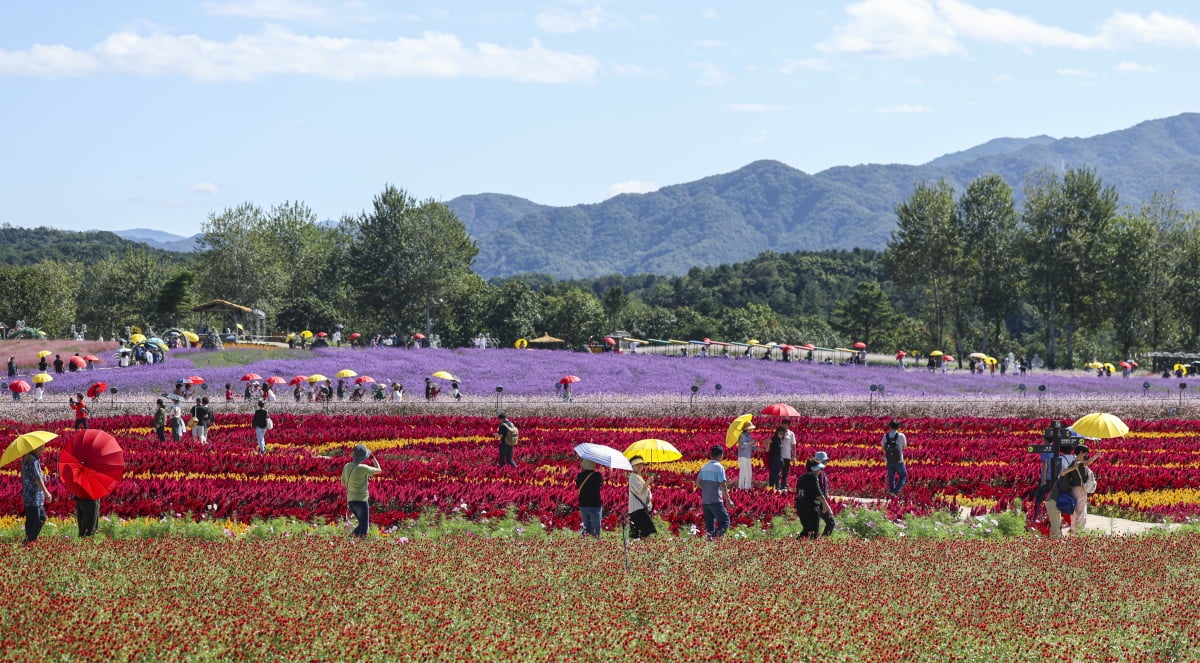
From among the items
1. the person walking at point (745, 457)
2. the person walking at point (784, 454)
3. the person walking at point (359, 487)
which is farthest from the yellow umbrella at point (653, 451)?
the person walking at point (784, 454)

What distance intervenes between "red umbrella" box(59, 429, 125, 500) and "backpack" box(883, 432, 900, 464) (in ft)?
42.6

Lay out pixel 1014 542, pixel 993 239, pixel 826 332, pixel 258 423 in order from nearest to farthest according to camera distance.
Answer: pixel 1014 542 → pixel 258 423 → pixel 993 239 → pixel 826 332

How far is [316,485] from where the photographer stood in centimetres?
1870

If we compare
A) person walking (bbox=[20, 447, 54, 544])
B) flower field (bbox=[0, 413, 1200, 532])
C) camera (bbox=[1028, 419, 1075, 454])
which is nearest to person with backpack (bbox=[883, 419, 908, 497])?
flower field (bbox=[0, 413, 1200, 532])

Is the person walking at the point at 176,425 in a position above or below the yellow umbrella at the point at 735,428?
below

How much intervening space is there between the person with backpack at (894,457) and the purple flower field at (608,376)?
68.0ft

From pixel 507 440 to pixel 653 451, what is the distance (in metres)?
7.72

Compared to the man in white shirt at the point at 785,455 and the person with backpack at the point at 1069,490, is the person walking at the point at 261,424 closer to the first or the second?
the man in white shirt at the point at 785,455

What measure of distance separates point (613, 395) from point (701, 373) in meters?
9.70

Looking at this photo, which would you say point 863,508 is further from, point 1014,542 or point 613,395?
point 613,395

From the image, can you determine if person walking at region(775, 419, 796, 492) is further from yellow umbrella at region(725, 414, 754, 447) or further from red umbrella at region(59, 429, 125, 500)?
red umbrella at region(59, 429, 125, 500)

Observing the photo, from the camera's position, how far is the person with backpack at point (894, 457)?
20797 mm

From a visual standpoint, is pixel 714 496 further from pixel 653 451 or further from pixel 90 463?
pixel 90 463

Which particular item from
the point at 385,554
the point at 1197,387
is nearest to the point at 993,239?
the point at 1197,387
